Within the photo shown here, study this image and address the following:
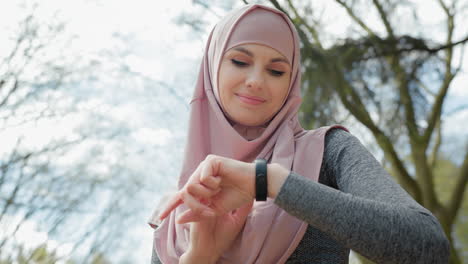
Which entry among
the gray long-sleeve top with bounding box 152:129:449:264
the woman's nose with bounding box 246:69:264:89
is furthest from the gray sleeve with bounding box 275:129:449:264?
the woman's nose with bounding box 246:69:264:89

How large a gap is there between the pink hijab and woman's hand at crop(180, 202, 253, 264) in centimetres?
4

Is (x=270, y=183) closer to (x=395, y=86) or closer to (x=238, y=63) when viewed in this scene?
(x=238, y=63)

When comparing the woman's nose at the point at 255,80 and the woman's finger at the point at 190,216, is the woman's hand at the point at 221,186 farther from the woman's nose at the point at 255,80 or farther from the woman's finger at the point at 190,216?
the woman's nose at the point at 255,80

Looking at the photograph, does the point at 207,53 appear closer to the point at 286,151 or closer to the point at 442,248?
the point at 286,151

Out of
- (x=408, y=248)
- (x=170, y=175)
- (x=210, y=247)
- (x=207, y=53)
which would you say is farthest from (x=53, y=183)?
(x=408, y=248)

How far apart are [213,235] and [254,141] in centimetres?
33

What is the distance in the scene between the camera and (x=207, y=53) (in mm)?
1601

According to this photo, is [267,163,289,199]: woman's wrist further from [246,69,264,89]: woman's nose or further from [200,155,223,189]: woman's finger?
[246,69,264,89]: woman's nose

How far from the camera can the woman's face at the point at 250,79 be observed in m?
1.33

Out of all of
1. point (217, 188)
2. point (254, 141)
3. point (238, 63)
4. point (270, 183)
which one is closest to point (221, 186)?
point (217, 188)

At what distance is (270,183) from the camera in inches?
37.9

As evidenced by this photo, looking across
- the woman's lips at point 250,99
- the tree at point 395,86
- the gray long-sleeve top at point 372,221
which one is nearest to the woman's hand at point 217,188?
the gray long-sleeve top at point 372,221

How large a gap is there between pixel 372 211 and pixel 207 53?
3.02 ft

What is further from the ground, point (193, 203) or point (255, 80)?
point (255, 80)
